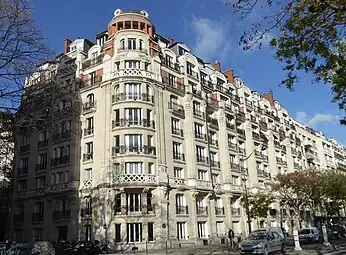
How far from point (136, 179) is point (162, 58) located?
48.4 feet

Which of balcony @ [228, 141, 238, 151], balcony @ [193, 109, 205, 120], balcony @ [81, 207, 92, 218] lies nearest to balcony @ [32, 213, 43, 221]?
balcony @ [81, 207, 92, 218]

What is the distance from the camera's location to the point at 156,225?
104 feet

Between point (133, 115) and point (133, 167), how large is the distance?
517cm

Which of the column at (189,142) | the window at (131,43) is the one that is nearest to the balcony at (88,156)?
the column at (189,142)

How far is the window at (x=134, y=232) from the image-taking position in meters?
30.8

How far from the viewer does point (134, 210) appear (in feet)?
104

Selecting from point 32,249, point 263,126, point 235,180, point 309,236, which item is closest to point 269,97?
point 263,126

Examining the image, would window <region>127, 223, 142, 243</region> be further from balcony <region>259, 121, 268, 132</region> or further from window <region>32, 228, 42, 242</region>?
balcony <region>259, 121, 268, 132</region>

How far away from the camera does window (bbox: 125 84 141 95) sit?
35062 mm

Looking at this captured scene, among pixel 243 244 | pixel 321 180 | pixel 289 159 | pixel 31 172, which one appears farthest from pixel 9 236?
pixel 289 159

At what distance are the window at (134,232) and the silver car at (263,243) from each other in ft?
38.0

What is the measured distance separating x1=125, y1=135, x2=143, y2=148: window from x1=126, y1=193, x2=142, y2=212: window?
4.46m

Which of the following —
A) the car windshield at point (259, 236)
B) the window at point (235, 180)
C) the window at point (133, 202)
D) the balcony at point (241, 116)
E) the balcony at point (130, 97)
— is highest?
the balcony at point (241, 116)

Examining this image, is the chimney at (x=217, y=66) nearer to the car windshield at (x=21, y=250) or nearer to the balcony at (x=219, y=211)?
the balcony at (x=219, y=211)
